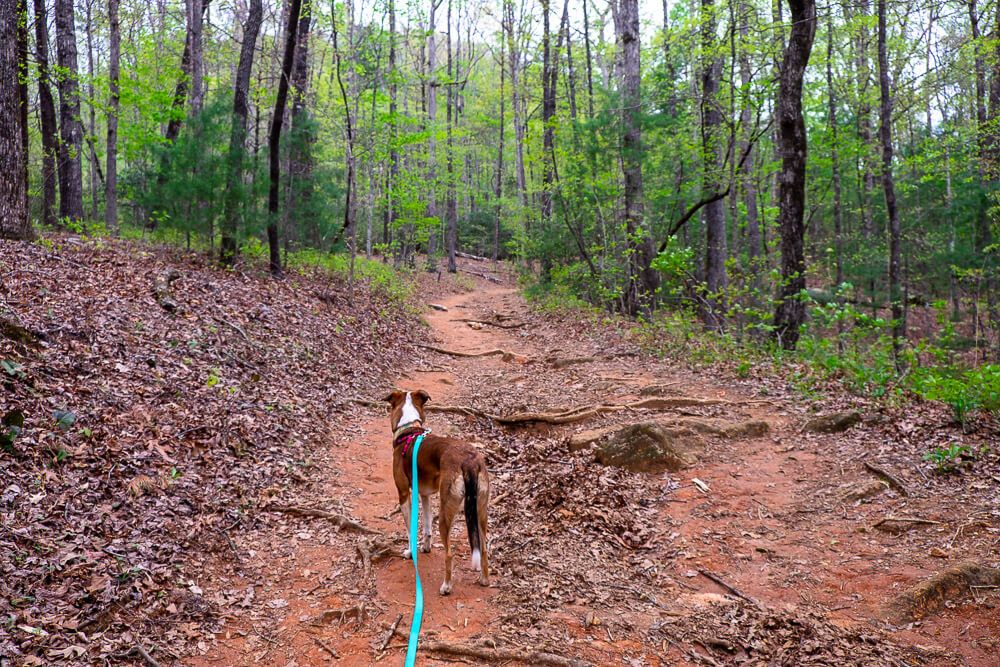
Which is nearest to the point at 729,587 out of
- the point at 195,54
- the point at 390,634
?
the point at 390,634

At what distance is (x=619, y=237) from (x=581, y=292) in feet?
7.30

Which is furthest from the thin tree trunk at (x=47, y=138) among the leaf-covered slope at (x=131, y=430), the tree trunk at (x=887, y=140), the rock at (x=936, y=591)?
the tree trunk at (x=887, y=140)

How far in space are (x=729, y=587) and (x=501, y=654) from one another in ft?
5.68

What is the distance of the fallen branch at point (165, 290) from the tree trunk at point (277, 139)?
3133 millimetres

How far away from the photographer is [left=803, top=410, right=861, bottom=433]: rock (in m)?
6.71

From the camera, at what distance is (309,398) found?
8.57 m

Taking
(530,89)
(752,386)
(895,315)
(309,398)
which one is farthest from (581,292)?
(530,89)

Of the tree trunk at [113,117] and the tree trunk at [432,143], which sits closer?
the tree trunk at [113,117]

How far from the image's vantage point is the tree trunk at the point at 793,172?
1020 centimetres

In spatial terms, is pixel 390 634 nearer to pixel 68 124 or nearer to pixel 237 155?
pixel 237 155

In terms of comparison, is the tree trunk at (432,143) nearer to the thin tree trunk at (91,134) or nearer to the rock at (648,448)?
the thin tree trunk at (91,134)

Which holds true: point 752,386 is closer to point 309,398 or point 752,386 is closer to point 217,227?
point 309,398

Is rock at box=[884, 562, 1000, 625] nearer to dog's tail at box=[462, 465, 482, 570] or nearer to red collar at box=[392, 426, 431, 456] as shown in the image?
dog's tail at box=[462, 465, 482, 570]

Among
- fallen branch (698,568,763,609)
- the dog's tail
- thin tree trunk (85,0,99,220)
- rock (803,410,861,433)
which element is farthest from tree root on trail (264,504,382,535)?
thin tree trunk (85,0,99,220)
